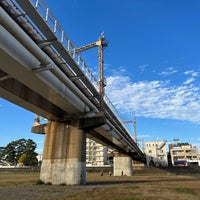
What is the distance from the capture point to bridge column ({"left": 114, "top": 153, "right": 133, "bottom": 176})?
5597 cm

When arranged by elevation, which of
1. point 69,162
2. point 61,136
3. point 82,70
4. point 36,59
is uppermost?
point 82,70

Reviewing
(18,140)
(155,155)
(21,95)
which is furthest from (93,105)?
(155,155)

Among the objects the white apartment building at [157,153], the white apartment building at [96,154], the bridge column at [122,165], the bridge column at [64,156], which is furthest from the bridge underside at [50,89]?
the white apartment building at [157,153]

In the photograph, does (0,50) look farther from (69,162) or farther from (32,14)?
(69,162)

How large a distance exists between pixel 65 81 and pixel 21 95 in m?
3.95

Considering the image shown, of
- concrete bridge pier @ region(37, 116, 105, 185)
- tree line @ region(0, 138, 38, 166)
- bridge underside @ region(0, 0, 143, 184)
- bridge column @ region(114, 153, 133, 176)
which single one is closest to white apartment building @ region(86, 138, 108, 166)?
tree line @ region(0, 138, 38, 166)

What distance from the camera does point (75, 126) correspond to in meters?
24.7

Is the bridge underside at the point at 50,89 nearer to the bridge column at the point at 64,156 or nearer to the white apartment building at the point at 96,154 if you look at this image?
the bridge column at the point at 64,156

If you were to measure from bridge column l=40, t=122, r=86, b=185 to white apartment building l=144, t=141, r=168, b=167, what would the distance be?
91.7m

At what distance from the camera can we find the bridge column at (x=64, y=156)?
74.8ft

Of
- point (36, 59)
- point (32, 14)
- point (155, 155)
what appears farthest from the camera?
point (155, 155)

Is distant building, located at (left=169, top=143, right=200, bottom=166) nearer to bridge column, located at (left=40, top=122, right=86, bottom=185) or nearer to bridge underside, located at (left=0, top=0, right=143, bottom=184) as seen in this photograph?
bridge underside, located at (left=0, top=0, right=143, bottom=184)

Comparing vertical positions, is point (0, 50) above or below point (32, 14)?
below

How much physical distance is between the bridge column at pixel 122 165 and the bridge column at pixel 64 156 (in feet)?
115
